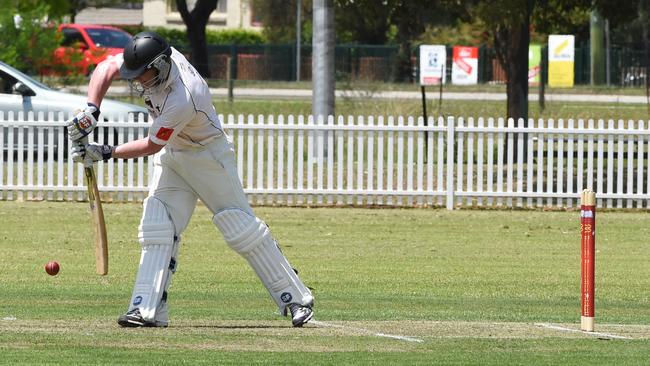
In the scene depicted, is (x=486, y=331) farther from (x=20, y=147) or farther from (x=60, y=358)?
(x=20, y=147)

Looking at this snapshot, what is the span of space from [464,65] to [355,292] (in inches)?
1256

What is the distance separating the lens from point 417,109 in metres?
31.3

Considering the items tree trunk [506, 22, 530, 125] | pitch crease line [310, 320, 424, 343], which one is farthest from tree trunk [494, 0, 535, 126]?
pitch crease line [310, 320, 424, 343]

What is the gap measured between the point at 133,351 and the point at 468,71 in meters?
36.6

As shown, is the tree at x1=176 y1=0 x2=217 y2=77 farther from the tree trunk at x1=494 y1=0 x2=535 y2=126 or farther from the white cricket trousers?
the white cricket trousers

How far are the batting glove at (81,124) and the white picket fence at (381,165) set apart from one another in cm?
1054

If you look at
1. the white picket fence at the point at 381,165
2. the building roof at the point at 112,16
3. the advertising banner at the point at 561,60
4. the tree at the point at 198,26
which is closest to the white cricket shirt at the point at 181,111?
the white picket fence at the point at 381,165

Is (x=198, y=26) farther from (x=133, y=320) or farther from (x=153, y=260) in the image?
(x=133, y=320)

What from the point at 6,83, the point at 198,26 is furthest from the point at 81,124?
the point at 198,26

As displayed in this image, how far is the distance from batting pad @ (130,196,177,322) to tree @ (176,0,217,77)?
131ft

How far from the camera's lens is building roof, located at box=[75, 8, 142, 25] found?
81.2m

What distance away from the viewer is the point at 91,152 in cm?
956

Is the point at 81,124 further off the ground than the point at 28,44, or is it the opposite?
the point at 28,44

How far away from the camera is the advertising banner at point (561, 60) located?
41656 mm
